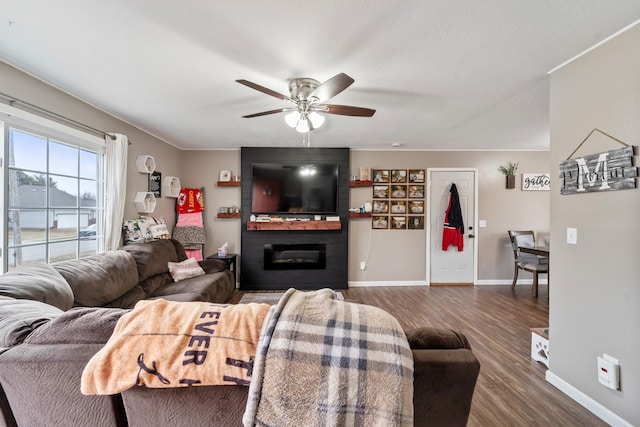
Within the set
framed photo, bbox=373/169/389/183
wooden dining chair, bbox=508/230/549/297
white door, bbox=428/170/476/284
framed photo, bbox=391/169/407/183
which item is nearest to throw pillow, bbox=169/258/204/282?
framed photo, bbox=373/169/389/183

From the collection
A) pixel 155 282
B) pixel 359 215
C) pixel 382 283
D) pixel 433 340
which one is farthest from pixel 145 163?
pixel 382 283

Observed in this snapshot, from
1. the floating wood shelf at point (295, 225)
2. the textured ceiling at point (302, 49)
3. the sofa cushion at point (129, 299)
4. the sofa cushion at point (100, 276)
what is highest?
the textured ceiling at point (302, 49)

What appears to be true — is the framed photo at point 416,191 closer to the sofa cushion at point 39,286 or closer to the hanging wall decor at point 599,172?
the hanging wall decor at point 599,172

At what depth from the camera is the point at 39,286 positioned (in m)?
1.62

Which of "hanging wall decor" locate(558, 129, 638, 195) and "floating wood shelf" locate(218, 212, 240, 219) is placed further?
"floating wood shelf" locate(218, 212, 240, 219)

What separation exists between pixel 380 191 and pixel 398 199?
0.35 meters

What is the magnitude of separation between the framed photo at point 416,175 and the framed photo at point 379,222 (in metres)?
0.81

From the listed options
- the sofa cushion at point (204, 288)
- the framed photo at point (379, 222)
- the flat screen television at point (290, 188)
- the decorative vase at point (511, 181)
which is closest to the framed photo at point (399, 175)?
the framed photo at point (379, 222)

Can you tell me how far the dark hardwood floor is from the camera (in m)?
1.71

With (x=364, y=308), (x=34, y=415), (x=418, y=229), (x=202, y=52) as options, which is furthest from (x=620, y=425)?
(x=202, y=52)

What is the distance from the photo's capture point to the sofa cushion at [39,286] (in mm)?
1488

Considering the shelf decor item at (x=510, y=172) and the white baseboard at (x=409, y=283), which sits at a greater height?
the shelf decor item at (x=510, y=172)

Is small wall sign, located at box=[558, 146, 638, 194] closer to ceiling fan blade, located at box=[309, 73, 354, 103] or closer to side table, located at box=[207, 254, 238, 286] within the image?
ceiling fan blade, located at box=[309, 73, 354, 103]

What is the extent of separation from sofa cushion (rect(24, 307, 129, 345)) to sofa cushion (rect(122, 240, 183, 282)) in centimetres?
212
